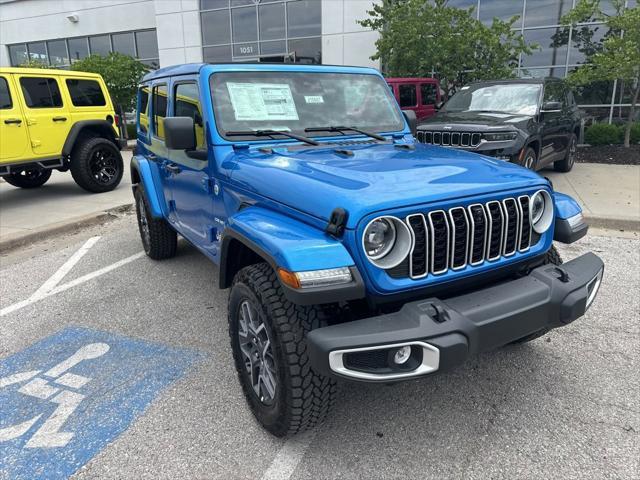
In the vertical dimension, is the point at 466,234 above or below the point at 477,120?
below

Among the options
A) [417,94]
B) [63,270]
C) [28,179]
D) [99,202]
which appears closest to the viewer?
[63,270]

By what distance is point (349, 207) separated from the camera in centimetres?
215

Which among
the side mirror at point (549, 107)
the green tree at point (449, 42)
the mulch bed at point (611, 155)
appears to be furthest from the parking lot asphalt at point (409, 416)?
the green tree at point (449, 42)

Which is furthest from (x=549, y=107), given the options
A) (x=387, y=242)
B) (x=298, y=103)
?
(x=387, y=242)

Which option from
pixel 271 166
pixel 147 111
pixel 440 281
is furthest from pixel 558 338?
pixel 147 111

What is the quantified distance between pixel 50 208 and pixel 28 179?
2239 millimetres

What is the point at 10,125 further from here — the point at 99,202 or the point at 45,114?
the point at 99,202

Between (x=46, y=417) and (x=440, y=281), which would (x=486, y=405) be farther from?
(x=46, y=417)

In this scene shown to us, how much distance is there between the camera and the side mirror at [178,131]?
3021 mm

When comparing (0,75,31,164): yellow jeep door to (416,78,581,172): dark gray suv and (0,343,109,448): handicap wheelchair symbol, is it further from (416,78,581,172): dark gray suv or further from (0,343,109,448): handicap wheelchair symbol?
(416,78,581,172): dark gray suv

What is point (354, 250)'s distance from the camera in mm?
2123

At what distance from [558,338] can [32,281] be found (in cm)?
484

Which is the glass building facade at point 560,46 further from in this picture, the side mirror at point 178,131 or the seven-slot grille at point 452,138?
the side mirror at point 178,131

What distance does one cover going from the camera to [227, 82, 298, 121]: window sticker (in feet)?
10.9
